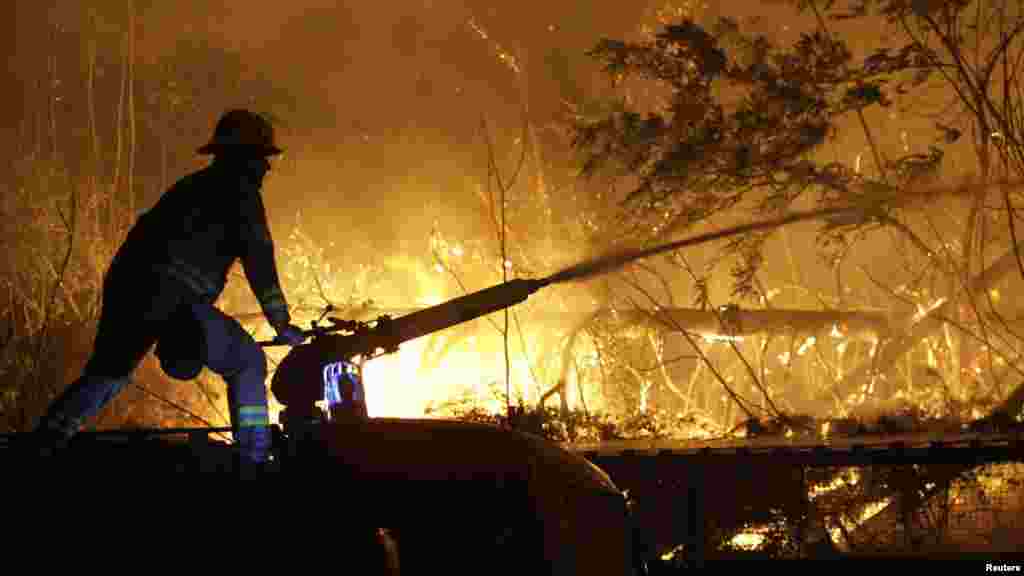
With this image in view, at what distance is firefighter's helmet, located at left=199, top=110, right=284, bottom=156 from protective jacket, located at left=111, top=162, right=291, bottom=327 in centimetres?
11

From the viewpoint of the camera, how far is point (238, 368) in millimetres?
5359

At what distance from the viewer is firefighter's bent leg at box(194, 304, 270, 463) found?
5.20m

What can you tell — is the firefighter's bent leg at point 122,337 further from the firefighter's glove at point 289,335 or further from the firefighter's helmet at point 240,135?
the firefighter's helmet at point 240,135

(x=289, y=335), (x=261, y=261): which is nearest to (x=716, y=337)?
(x=289, y=335)

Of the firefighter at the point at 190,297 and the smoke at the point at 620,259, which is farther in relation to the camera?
the smoke at the point at 620,259

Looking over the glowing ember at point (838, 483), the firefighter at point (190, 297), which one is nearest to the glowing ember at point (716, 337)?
the glowing ember at point (838, 483)

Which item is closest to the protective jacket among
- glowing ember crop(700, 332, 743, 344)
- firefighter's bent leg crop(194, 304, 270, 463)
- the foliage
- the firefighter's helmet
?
the firefighter's helmet

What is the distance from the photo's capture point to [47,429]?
508 centimetres

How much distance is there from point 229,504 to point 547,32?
1894 centimetres

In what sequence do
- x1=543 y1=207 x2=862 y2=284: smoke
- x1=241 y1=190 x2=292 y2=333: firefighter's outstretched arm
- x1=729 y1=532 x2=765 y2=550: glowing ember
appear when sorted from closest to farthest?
x1=241 y1=190 x2=292 y2=333: firefighter's outstretched arm → x1=543 y1=207 x2=862 y2=284: smoke → x1=729 y1=532 x2=765 y2=550: glowing ember

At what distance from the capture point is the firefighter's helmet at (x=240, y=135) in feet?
18.5

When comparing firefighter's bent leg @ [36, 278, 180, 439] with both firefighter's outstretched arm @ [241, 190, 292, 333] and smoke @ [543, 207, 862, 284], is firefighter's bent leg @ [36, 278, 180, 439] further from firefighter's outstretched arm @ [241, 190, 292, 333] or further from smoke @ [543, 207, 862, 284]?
smoke @ [543, 207, 862, 284]

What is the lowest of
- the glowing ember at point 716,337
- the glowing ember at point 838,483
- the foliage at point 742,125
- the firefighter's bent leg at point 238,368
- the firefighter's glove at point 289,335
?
the glowing ember at point 838,483

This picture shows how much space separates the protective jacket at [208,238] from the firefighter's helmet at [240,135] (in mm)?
114
